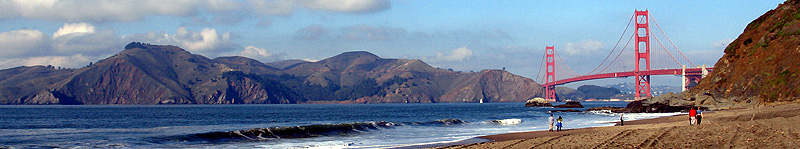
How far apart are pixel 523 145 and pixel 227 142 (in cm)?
1227

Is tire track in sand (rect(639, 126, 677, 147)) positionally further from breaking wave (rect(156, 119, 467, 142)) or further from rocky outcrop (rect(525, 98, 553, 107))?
rocky outcrop (rect(525, 98, 553, 107))

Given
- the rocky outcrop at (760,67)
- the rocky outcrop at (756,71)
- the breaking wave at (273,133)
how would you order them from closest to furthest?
the breaking wave at (273,133) → the rocky outcrop at (760,67) → the rocky outcrop at (756,71)

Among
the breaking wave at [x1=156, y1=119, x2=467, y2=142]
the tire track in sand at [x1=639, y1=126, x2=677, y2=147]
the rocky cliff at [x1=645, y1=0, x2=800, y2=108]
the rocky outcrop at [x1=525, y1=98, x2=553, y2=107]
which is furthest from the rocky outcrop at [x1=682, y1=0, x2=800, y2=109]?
the rocky outcrop at [x1=525, y1=98, x2=553, y2=107]

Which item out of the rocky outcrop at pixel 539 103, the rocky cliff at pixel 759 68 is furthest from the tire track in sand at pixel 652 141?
the rocky outcrop at pixel 539 103

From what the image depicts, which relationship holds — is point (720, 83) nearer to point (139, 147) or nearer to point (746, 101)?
point (746, 101)

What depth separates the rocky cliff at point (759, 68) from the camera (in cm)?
4225

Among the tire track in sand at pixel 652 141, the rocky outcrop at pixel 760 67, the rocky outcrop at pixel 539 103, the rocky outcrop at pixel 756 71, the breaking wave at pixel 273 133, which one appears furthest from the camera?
the rocky outcrop at pixel 539 103

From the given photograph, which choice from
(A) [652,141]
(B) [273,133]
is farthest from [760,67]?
(A) [652,141]

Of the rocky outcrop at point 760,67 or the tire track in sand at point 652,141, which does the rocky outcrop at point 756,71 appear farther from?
the tire track in sand at point 652,141

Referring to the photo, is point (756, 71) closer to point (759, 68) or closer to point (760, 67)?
point (759, 68)

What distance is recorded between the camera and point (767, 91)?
141 ft

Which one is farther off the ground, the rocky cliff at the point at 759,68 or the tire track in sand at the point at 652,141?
the rocky cliff at the point at 759,68

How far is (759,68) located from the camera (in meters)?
46.8

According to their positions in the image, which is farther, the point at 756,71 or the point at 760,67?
the point at 756,71
